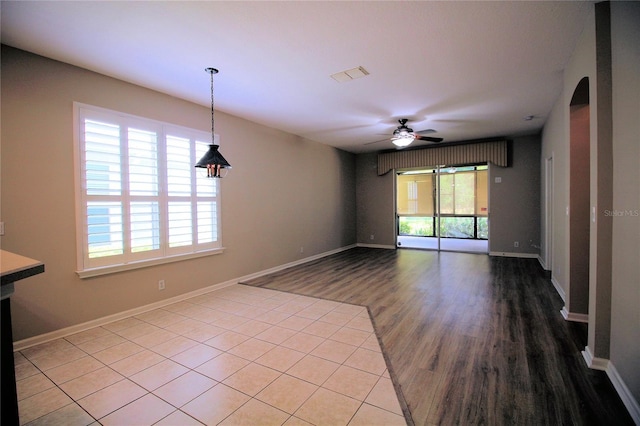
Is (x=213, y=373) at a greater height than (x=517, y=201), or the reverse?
(x=517, y=201)

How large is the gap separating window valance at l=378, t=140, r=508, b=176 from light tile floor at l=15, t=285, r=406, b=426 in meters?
5.34

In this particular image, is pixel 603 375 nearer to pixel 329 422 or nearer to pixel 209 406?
pixel 329 422

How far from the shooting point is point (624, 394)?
6.16 ft

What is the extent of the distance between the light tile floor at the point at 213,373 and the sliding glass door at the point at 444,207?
542cm

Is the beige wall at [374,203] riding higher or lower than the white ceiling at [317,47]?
lower

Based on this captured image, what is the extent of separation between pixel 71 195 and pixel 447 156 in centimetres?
738

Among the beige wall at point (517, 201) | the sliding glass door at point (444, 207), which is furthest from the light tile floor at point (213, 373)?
the sliding glass door at point (444, 207)

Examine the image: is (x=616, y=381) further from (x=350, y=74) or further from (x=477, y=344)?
(x=350, y=74)

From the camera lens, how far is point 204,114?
4383mm

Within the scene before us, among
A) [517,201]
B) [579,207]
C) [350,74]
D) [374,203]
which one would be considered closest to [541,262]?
[517,201]

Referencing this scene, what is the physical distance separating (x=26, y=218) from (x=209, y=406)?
2576mm

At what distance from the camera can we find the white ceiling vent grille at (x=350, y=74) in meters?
3.21

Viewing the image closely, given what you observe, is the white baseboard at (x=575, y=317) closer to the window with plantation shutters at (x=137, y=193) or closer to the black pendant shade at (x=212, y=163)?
the black pendant shade at (x=212, y=163)

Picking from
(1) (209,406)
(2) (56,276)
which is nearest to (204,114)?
(2) (56,276)
